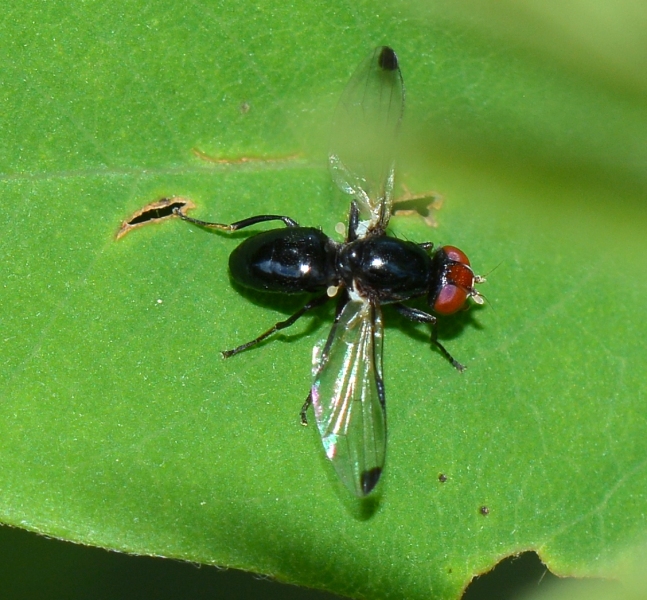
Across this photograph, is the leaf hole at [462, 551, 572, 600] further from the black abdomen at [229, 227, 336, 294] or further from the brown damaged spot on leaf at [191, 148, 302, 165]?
the brown damaged spot on leaf at [191, 148, 302, 165]

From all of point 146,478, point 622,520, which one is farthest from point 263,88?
point 622,520

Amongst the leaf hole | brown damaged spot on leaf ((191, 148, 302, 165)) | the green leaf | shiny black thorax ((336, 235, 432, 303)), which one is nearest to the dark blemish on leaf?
the green leaf

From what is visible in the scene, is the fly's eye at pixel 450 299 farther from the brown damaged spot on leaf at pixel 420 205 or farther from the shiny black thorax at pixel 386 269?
the brown damaged spot on leaf at pixel 420 205

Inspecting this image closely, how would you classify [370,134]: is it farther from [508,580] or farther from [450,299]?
[508,580]

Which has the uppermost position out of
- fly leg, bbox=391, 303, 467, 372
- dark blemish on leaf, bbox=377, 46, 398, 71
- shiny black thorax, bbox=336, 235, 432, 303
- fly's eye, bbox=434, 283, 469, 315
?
dark blemish on leaf, bbox=377, 46, 398, 71

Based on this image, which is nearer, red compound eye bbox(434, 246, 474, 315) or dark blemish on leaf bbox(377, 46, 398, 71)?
dark blemish on leaf bbox(377, 46, 398, 71)

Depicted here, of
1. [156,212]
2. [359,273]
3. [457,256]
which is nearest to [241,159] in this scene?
[156,212]
